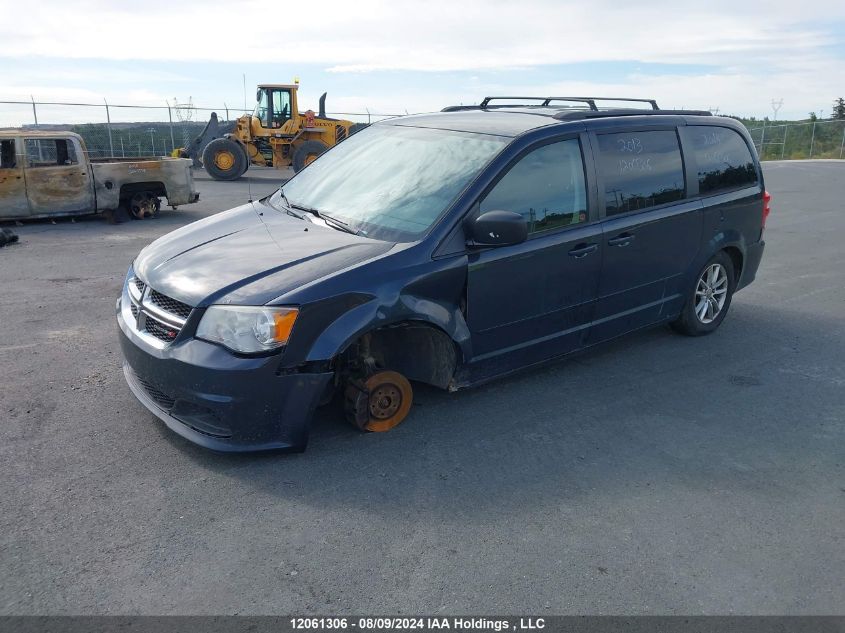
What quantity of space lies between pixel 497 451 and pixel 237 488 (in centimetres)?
142

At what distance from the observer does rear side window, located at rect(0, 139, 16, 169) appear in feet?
38.0

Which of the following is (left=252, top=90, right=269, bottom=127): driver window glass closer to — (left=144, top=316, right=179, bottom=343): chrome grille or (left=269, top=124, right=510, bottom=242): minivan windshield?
(left=269, top=124, right=510, bottom=242): minivan windshield

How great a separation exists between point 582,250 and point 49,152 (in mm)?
10353

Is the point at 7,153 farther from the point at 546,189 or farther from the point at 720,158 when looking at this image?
the point at 720,158

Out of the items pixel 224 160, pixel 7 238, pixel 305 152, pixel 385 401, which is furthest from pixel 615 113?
pixel 224 160

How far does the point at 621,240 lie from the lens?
16.5 feet

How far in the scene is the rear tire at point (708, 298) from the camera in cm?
602

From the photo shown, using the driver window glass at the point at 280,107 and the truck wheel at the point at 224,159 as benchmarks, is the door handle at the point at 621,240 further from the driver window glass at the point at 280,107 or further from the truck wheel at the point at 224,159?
the driver window glass at the point at 280,107

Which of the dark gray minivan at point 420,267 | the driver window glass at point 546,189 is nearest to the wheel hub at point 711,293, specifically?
the dark gray minivan at point 420,267

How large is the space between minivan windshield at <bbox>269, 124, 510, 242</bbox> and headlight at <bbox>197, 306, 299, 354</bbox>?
2.97ft

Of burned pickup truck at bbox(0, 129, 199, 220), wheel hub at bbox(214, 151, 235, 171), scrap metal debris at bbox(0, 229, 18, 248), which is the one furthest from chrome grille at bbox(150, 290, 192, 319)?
wheel hub at bbox(214, 151, 235, 171)

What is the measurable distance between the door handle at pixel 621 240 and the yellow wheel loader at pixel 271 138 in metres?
17.6

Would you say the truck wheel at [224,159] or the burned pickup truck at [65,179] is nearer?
the burned pickup truck at [65,179]

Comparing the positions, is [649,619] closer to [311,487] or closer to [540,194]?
[311,487]
